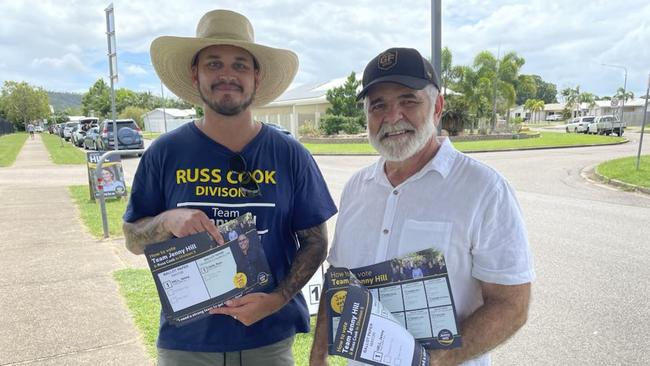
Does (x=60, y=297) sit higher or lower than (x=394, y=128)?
lower

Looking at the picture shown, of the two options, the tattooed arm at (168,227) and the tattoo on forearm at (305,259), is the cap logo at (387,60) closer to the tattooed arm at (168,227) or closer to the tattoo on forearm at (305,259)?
the tattoo on forearm at (305,259)

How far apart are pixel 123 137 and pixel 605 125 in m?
35.5

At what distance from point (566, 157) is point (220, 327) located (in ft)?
64.6

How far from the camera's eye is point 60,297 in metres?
4.33

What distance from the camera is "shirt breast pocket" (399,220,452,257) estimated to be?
60.6 inches

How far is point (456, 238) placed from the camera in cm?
153

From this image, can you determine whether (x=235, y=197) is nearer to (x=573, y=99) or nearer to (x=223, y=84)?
(x=223, y=84)

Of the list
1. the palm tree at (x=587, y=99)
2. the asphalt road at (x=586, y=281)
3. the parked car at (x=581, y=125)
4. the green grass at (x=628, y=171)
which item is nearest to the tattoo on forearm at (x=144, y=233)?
the asphalt road at (x=586, y=281)

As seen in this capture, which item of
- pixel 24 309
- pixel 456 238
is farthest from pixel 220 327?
pixel 24 309

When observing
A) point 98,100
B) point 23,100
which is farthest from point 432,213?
point 98,100

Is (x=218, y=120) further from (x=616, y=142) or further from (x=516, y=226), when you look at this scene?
(x=616, y=142)

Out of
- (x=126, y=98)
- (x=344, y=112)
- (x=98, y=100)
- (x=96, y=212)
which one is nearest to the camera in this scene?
(x=96, y=212)

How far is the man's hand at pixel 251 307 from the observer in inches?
69.9

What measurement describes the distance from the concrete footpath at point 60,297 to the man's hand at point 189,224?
182 cm
